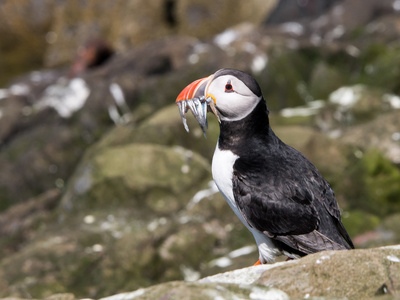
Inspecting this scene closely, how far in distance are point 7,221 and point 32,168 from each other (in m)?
2.11

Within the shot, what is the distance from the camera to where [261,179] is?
4.23 m

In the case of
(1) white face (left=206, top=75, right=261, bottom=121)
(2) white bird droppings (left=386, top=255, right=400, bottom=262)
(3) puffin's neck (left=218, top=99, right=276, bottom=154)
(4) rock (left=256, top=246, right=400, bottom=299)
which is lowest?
(2) white bird droppings (left=386, top=255, right=400, bottom=262)

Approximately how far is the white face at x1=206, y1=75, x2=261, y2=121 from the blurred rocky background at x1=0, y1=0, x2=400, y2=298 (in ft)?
5.60

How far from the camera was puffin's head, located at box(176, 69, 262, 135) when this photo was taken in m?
4.22

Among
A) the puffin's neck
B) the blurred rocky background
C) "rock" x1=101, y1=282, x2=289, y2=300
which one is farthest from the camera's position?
the blurred rocky background

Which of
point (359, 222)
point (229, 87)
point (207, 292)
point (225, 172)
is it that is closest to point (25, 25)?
point (359, 222)

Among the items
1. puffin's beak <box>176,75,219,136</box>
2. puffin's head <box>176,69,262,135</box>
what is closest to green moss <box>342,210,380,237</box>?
puffin's head <box>176,69,262,135</box>

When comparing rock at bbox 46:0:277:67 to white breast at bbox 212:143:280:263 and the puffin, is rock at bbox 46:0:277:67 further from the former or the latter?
white breast at bbox 212:143:280:263

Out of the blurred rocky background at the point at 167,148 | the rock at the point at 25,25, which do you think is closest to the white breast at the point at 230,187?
the blurred rocky background at the point at 167,148

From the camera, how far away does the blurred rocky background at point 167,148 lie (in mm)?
7500

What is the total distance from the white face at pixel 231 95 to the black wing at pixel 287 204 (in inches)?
17.8

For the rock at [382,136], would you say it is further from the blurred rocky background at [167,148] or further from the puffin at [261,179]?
the puffin at [261,179]

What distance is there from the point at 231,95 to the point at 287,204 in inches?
41.5

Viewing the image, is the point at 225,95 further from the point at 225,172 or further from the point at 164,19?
the point at 164,19
